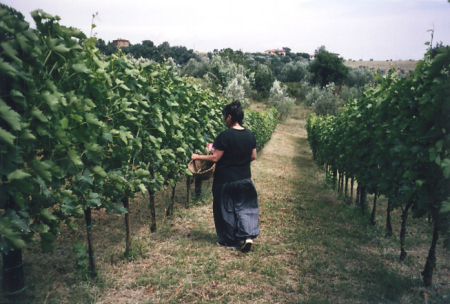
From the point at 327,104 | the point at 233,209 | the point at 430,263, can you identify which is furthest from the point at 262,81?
the point at 430,263

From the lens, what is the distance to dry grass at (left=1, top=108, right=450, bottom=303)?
11.4 ft

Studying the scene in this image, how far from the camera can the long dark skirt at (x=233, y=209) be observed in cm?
471

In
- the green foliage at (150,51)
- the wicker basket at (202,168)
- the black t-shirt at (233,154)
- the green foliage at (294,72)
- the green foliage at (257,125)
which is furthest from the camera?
the green foliage at (294,72)

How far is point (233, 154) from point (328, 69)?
203 feet

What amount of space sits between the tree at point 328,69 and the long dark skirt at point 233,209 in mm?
61150

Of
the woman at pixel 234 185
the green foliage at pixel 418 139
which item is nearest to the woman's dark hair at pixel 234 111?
the woman at pixel 234 185

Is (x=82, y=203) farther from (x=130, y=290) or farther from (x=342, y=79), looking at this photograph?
(x=342, y=79)

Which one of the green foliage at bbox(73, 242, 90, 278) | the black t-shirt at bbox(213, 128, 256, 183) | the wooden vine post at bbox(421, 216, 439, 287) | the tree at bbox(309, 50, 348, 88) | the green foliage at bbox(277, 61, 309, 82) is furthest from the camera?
the green foliage at bbox(277, 61, 309, 82)

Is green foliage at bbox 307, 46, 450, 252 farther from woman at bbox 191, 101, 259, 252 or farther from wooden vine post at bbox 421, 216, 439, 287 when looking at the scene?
woman at bbox 191, 101, 259, 252

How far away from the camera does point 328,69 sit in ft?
198

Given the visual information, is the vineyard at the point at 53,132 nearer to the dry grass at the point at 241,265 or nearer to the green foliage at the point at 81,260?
the green foliage at the point at 81,260

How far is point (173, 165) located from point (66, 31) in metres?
2.84

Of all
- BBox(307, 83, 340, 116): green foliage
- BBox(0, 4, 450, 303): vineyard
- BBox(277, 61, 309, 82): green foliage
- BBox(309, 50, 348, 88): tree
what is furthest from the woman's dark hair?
BBox(277, 61, 309, 82): green foliage

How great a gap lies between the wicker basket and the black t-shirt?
554 millimetres
